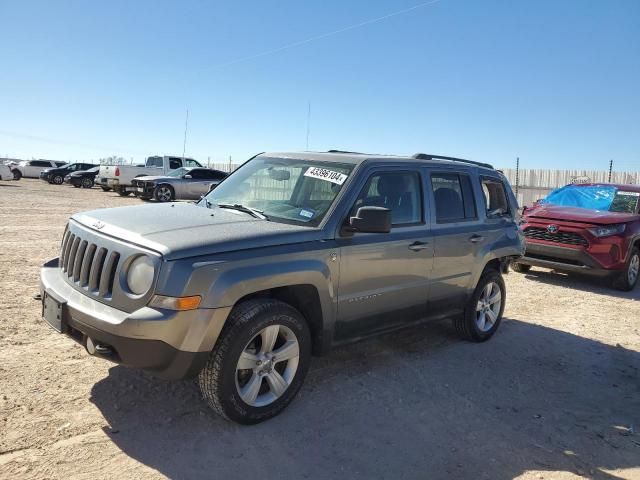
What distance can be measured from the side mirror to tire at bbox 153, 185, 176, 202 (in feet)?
59.8

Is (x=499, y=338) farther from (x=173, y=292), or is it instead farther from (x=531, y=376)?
(x=173, y=292)

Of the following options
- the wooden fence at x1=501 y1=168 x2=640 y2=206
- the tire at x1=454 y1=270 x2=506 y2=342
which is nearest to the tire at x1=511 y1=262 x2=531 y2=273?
the tire at x1=454 y1=270 x2=506 y2=342

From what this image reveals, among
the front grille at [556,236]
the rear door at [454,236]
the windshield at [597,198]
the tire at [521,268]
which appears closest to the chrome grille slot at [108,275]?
the rear door at [454,236]

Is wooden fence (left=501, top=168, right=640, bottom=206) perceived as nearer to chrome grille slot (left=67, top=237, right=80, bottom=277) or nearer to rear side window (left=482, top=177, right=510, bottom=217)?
rear side window (left=482, top=177, right=510, bottom=217)

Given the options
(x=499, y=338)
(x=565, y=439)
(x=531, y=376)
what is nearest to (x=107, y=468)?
(x=565, y=439)

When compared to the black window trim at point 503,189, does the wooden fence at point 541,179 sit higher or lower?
higher

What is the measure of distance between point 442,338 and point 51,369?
3856 mm

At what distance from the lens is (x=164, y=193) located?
21172mm

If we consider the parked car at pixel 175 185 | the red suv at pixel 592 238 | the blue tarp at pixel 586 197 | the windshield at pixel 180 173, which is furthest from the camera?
the windshield at pixel 180 173

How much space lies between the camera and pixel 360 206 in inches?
170

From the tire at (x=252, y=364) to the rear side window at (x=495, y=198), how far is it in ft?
9.94

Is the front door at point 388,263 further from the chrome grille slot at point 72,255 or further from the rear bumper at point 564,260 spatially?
the rear bumper at point 564,260

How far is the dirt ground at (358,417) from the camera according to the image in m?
3.18

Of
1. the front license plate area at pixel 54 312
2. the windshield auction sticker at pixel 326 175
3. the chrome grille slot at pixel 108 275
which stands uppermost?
the windshield auction sticker at pixel 326 175
